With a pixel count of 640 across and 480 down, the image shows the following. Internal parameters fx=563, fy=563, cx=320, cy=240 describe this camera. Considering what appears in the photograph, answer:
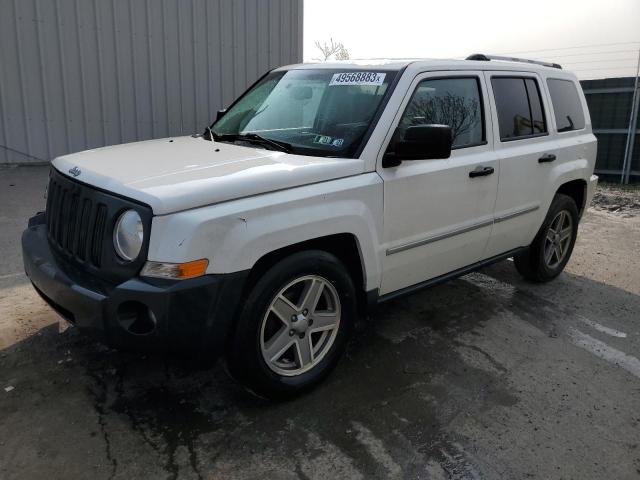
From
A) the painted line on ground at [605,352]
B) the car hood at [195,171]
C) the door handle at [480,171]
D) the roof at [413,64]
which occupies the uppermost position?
the roof at [413,64]

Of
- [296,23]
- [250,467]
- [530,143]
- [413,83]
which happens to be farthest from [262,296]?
[296,23]

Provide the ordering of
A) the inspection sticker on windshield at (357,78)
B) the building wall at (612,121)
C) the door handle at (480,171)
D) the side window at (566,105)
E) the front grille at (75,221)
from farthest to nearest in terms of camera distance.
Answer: the building wall at (612,121) → the side window at (566,105) → the door handle at (480,171) → the inspection sticker on windshield at (357,78) → the front grille at (75,221)

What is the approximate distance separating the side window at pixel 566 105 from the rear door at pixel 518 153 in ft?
0.69

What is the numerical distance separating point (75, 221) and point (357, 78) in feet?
6.33

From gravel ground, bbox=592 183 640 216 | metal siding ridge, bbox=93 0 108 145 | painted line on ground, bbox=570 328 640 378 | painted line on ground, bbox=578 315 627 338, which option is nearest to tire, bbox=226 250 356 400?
painted line on ground, bbox=570 328 640 378

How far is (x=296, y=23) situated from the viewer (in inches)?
404

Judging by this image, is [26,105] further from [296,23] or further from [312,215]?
[312,215]

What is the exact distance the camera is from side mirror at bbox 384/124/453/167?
3.16m

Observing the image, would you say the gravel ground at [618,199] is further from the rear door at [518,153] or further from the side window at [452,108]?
the side window at [452,108]

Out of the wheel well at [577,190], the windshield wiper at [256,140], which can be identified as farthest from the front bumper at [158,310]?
the wheel well at [577,190]

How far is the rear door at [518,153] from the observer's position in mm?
4141

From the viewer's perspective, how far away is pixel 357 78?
3.65 meters

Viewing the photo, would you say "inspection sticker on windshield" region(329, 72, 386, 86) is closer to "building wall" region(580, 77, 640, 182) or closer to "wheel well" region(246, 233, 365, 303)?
"wheel well" region(246, 233, 365, 303)

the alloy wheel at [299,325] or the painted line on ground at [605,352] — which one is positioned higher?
the alloy wheel at [299,325]
